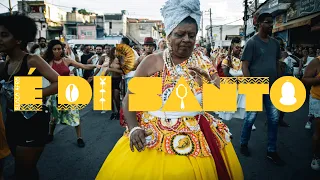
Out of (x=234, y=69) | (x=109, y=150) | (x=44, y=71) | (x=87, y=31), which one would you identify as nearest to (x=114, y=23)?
(x=87, y=31)

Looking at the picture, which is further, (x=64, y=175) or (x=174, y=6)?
(x=64, y=175)

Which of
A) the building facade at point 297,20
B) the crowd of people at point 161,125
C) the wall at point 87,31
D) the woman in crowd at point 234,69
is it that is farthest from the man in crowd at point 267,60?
the wall at point 87,31

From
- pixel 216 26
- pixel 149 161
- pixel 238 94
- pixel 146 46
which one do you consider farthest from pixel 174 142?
pixel 216 26

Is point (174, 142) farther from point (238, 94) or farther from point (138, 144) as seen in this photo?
point (238, 94)

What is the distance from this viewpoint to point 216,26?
77.0 meters

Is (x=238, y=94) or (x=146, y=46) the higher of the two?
(x=146, y=46)

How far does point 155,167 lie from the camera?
1.91m

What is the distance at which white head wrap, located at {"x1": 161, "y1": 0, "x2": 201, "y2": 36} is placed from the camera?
2.03m

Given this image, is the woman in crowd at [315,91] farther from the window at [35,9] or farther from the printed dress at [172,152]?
the window at [35,9]

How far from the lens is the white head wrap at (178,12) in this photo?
203 centimetres

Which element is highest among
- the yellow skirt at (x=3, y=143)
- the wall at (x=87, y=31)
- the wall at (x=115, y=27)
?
the wall at (x=115, y=27)

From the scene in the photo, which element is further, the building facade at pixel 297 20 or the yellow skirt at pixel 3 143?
the building facade at pixel 297 20

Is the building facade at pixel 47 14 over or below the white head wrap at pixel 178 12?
over

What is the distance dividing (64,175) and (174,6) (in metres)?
2.94
